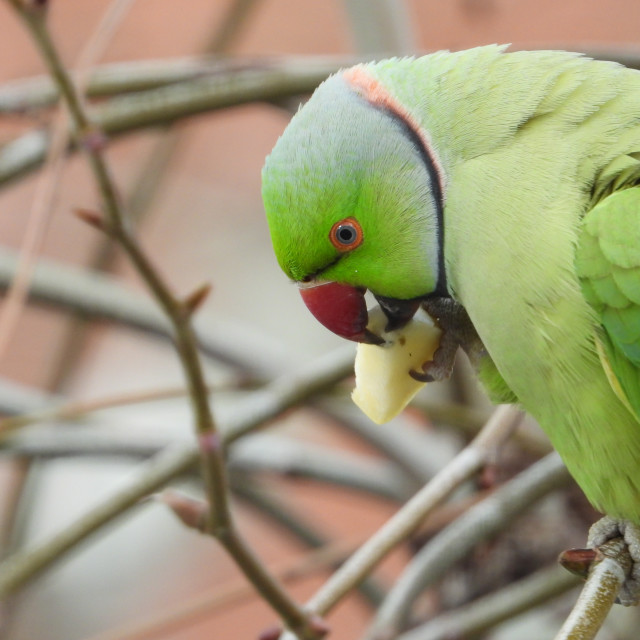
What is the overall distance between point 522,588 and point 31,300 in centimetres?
103

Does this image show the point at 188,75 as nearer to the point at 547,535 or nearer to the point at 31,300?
the point at 31,300

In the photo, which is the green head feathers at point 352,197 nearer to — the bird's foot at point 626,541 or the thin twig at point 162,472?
the bird's foot at point 626,541

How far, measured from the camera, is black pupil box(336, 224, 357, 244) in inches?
33.1

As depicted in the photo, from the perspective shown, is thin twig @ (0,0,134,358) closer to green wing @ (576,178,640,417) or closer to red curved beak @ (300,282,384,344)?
red curved beak @ (300,282,384,344)

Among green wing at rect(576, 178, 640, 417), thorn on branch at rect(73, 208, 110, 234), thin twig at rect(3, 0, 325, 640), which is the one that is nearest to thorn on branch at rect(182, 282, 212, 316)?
thin twig at rect(3, 0, 325, 640)

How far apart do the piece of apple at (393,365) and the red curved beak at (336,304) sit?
0.04 metres

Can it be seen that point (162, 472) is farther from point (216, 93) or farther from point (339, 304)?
point (216, 93)

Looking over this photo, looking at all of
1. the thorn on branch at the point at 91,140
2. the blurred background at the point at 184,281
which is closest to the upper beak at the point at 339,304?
the thorn on branch at the point at 91,140

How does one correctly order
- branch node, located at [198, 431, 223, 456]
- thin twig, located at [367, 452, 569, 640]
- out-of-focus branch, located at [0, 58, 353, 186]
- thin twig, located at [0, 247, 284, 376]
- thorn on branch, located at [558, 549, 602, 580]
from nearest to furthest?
thorn on branch, located at [558, 549, 602, 580], branch node, located at [198, 431, 223, 456], thin twig, located at [367, 452, 569, 640], out-of-focus branch, located at [0, 58, 353, 186], thin twig, located at [0, 247, 284, 376]

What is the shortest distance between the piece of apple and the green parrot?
0.04 m

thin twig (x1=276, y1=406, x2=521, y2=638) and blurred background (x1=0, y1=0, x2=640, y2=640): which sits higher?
blurred background (x1=0, y1=0, x2=640, y2=640)

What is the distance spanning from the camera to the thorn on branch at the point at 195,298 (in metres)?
0.85

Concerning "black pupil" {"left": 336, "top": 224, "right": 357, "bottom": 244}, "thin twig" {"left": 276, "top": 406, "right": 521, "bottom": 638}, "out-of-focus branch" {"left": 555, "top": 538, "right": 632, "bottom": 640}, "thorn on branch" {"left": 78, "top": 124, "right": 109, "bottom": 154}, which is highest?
"thorn on branch" {"left": 78, "top": 124, "right": 109, "bottom": 154}

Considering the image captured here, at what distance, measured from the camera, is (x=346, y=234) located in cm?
84
